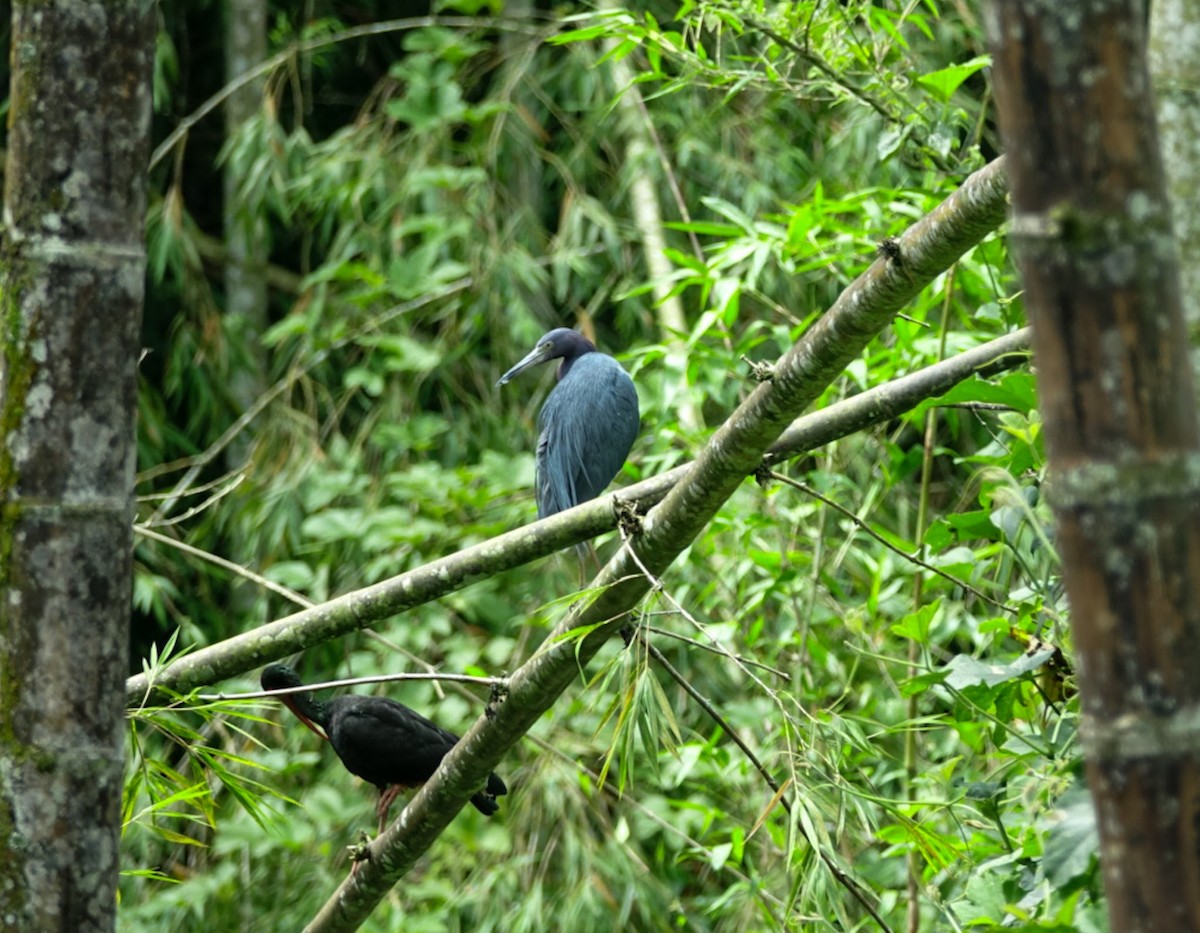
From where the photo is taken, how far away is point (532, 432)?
480 centimetres

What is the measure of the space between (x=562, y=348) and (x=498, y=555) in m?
2.22

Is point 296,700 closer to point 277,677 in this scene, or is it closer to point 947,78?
point 277,677

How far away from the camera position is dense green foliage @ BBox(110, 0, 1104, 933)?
2727 mm

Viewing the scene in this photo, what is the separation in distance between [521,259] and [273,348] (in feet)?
4.22

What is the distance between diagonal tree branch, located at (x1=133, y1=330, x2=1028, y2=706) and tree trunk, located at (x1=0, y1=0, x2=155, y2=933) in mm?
901

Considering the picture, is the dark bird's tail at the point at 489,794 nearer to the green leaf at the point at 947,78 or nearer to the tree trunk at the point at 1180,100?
the green leaf at the point at 947,78

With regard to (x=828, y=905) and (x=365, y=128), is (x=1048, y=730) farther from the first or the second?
(x=365, y=128)

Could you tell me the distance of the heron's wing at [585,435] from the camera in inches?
152

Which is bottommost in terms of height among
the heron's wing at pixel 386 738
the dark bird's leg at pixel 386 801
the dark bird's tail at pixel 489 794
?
the dark bird's leg at pixel 386 801

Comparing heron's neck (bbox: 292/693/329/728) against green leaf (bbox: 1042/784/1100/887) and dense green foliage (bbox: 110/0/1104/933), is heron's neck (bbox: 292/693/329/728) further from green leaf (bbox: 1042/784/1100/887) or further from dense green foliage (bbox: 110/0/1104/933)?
green leaf (bbox: 1042/784/1100/887)

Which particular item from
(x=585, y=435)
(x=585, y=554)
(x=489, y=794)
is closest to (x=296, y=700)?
(x=489, y=794)

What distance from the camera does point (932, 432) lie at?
9.37ft

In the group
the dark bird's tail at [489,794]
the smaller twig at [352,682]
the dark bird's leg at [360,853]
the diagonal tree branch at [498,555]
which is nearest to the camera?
the smaller twig at [352,682]

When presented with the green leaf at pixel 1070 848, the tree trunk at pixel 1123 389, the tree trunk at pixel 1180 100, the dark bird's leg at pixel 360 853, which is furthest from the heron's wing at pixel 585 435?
the tree trunk at pixel 1123 389
